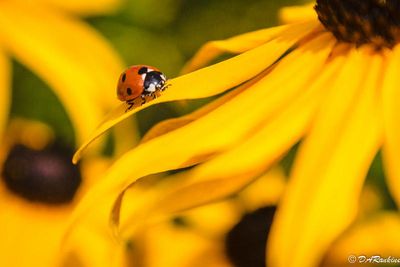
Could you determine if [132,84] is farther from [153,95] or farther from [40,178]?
[40,178]

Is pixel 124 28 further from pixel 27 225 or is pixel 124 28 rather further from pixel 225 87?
pixel 225 87

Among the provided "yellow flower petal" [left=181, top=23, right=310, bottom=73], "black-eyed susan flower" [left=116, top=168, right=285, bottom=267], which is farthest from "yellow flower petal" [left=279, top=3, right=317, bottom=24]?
"black-eyed susan flower" [left=116, top=168, right=285, bottom=267]

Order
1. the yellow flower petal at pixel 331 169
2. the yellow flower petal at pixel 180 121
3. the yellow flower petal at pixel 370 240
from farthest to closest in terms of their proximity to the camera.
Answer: the yellow flower petal at pixel 370 240, the yellow flower petal at pixel 180 121, the yellow flower petal at pixel 331 169

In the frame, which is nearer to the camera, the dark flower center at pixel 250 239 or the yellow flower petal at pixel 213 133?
the yellow flower petal at pixel 213 133

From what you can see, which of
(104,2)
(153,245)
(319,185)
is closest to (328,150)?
(319,185)

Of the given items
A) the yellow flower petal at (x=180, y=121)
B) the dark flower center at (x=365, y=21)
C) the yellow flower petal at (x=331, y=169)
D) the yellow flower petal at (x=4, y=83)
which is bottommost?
the yellow flower petal at (x=331, y=169)

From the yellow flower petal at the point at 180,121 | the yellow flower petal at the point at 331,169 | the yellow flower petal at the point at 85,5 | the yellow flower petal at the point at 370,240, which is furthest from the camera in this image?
the yellow flower petal at the point at 85,5

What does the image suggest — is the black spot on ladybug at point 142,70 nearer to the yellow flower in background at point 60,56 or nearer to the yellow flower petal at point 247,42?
the yellow flower petal at point 247,42

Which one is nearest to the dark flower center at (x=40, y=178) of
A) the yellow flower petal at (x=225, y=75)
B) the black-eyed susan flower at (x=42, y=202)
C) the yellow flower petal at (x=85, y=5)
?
the black-eyed susan flower at (x=42, y=202)
